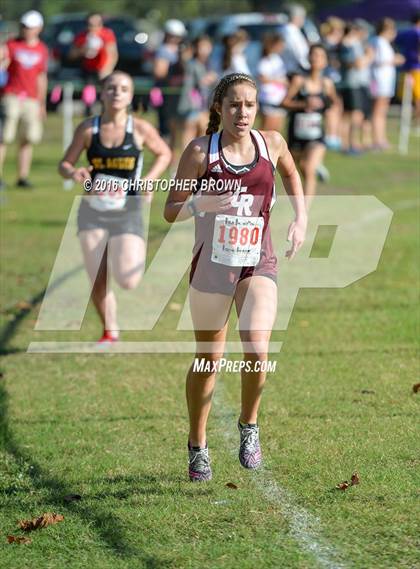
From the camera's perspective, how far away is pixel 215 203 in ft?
18.7

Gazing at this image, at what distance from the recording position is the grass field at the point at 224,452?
16.6 ft

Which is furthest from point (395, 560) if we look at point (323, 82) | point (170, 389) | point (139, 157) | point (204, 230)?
point (323, 82)

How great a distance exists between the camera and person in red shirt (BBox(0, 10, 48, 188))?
58.6 feet

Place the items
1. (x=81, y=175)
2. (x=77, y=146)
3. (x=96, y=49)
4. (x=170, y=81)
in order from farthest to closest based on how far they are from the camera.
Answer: (x=170, y=81)
(x=96, y=49)
(x=77, y=146)
(x=81, y=175)

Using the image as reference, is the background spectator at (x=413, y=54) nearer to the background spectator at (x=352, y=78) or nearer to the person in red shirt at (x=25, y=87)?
the background spectator at (x=352, y=78)

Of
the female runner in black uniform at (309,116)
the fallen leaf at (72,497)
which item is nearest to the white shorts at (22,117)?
the female runner in black uniform at (309,116)

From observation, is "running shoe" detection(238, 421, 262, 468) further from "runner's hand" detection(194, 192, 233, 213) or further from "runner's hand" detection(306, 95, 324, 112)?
"runner's hand" detection(306, 95, 324, 112)

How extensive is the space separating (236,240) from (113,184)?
2.97m

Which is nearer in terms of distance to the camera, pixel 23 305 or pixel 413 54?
pixel 23 305

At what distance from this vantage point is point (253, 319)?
19.2ft

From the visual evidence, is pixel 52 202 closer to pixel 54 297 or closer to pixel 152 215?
pixel 152 215

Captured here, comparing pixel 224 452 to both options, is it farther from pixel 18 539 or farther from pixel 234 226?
pixel 18 539

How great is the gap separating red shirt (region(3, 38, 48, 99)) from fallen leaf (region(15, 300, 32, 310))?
26.4ft

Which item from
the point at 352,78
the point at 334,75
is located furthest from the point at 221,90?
the point at 334,75
